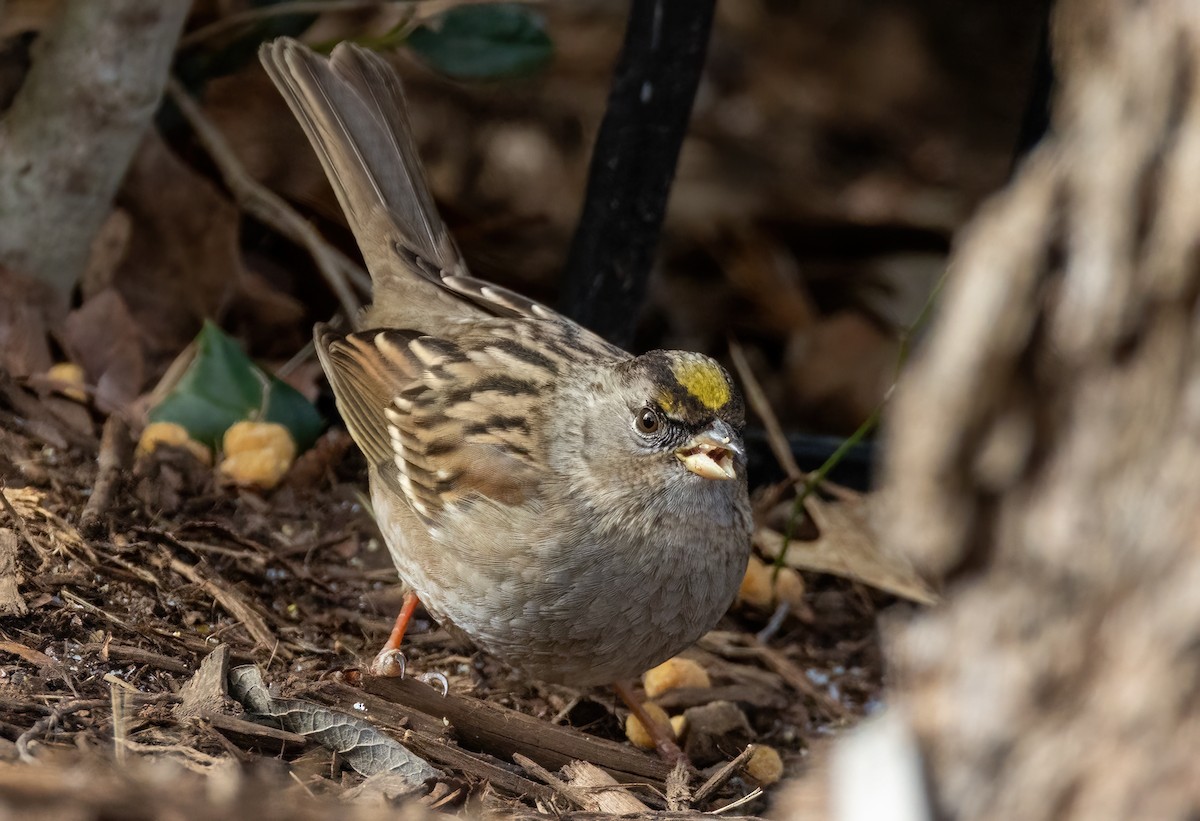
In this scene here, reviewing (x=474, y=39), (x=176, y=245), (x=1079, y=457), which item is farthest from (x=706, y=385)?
(x=176, y=245)

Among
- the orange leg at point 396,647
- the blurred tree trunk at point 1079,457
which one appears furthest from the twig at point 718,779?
the blurred tree trunk at point 1079,457

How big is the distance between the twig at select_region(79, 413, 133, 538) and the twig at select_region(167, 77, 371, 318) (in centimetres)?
95

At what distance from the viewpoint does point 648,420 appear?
3.16m

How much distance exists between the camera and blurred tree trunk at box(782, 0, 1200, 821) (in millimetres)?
1405

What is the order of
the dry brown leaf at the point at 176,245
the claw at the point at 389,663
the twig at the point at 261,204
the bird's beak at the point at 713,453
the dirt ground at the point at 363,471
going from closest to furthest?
the dirt ground at the point at 363,471
the bird's beak at the point at 713,453
the claw at the point at 389,663
the dry brown leaf at the point at 176,245
the twig at the point at 261,204

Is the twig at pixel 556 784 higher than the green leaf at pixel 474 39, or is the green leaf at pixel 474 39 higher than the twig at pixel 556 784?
the green leaf at pixel 474 39

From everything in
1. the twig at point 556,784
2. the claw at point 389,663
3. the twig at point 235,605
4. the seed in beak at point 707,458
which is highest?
the seed in beak at point 707,458

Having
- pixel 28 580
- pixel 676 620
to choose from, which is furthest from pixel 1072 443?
pixel 28 580

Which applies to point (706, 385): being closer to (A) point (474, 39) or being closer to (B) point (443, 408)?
(B) point (443, 408)

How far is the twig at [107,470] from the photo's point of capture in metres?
3.21

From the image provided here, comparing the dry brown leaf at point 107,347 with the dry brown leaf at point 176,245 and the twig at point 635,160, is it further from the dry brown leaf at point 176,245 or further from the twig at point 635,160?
the twig at point 635,160

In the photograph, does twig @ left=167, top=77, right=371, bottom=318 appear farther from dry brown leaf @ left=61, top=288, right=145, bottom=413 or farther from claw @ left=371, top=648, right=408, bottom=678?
claw @ left=371, top=648, right=408, bottom=678

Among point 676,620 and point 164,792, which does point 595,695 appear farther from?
point 164,792

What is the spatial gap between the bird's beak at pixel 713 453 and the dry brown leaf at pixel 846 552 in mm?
1071
